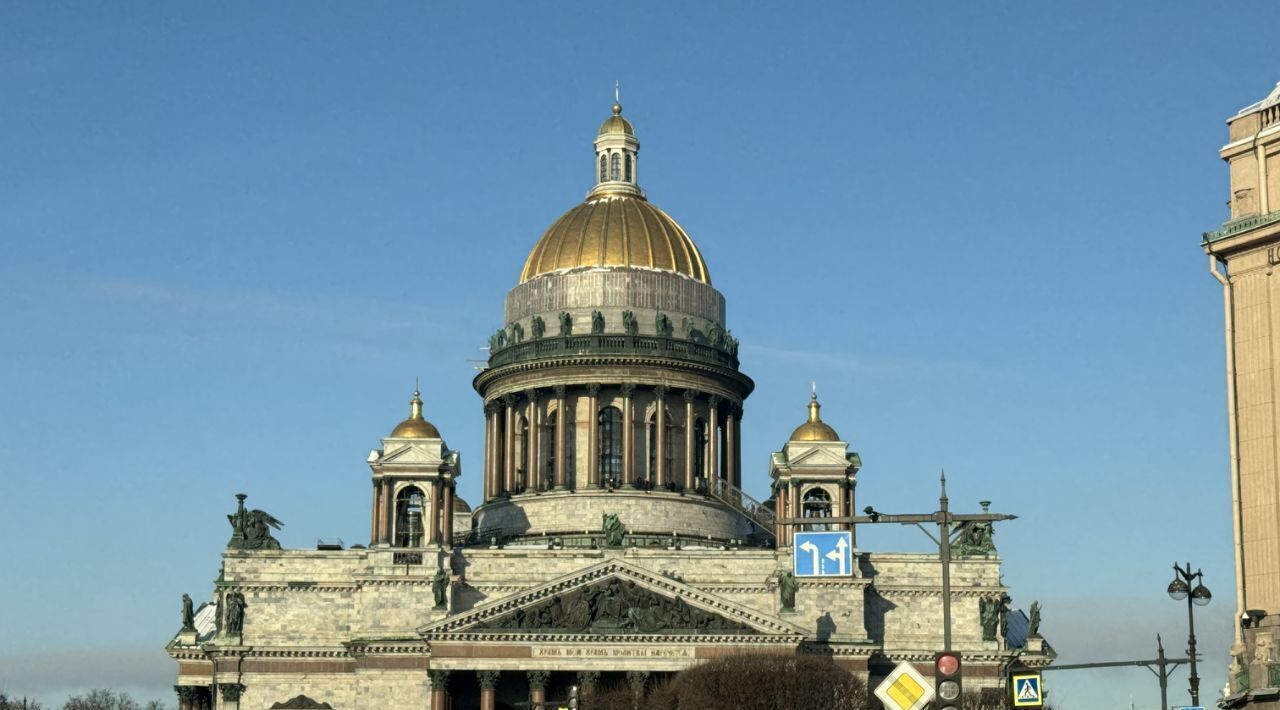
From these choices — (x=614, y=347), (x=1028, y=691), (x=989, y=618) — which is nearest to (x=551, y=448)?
(x=614, y=347)

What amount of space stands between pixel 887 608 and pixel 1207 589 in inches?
1868

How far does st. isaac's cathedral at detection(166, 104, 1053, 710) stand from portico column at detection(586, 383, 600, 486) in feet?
0.46

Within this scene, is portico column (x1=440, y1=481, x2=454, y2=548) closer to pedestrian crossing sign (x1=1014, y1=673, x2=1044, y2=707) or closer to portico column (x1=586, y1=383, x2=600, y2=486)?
portico column (x1=586, y1=383, x2=600, y2=486)

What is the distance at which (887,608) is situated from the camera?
109875mm

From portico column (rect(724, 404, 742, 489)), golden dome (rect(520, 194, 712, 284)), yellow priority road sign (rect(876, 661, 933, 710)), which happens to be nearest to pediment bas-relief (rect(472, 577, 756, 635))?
portico column (rect(724, 404, 742, 489))

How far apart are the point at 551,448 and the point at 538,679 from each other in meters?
20.8

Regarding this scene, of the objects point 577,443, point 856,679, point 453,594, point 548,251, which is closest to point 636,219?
point 548,251

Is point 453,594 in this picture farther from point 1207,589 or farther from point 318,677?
point 1207,589

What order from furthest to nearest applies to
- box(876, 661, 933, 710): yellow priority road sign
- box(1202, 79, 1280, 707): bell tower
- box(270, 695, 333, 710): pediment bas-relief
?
box(270, 695, 333, 710): pediment bas-relief < box(1202, 79, 1280, 707): bell tower < box(876, 661, 933, 710): yellow priority road sign

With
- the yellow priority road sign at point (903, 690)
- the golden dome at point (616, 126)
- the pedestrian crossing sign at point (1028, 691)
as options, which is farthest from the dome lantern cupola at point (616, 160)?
the yellow priority road sign at point (903, 690)

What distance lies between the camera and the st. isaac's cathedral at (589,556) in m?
104

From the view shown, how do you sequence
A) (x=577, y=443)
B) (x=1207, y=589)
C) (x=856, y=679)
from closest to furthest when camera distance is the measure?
(x=1207, y=589), (x=856, y=679), (x=577, y=443)

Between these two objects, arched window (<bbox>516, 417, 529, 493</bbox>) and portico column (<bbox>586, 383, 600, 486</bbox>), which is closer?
portico column (<bbox>586, 383, 600, 486</bbox>)

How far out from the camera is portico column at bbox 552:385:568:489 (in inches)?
4692
